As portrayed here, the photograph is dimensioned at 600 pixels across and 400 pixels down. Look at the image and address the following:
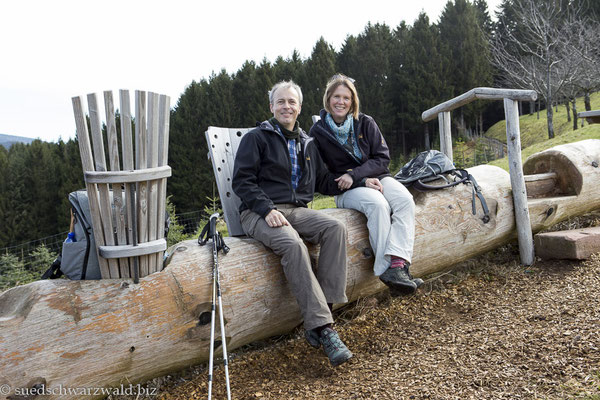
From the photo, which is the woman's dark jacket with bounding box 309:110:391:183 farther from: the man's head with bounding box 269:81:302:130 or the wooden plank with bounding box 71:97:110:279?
the wooden plank with bounding box 71:97:110:279

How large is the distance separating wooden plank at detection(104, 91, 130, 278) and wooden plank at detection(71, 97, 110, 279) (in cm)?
10

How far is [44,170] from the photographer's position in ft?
76.6

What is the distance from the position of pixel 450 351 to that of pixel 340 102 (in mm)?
2292

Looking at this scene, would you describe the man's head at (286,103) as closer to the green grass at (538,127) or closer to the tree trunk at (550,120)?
the tree trunk at (550,120)

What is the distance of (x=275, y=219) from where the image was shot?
3.38 metres

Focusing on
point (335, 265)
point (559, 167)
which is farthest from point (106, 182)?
point (559, 167)

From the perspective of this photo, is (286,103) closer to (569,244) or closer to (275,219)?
(275,219)

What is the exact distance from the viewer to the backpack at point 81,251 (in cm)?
297

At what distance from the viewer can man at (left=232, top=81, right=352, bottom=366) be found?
3.17m

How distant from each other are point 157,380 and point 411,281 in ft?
6.64

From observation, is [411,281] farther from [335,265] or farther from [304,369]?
[304,369]

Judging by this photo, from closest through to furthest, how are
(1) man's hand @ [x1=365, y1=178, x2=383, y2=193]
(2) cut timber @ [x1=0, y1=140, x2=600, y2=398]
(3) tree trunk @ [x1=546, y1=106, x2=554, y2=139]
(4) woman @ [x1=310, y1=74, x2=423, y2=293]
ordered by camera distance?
(2) cut timber @ [x1=0, y1=140, x2=600, y2=398], (4) woman @ [x1=310, y1=74, x2=423, y2=293], (1) man's hand @ [x1=365, y1=178, x2=383, y2=193], (3) tree trunk @ [x1=546, y1=106, x2=554, y2=139]

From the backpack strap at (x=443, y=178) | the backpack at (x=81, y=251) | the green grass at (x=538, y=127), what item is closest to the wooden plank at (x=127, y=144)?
the backpack at (x=81, y=251)

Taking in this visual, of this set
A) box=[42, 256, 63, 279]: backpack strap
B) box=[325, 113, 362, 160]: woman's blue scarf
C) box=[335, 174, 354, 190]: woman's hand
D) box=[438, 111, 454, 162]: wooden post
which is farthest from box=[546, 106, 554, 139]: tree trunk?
box=[42, 256, 63, 279]: backpack strap
